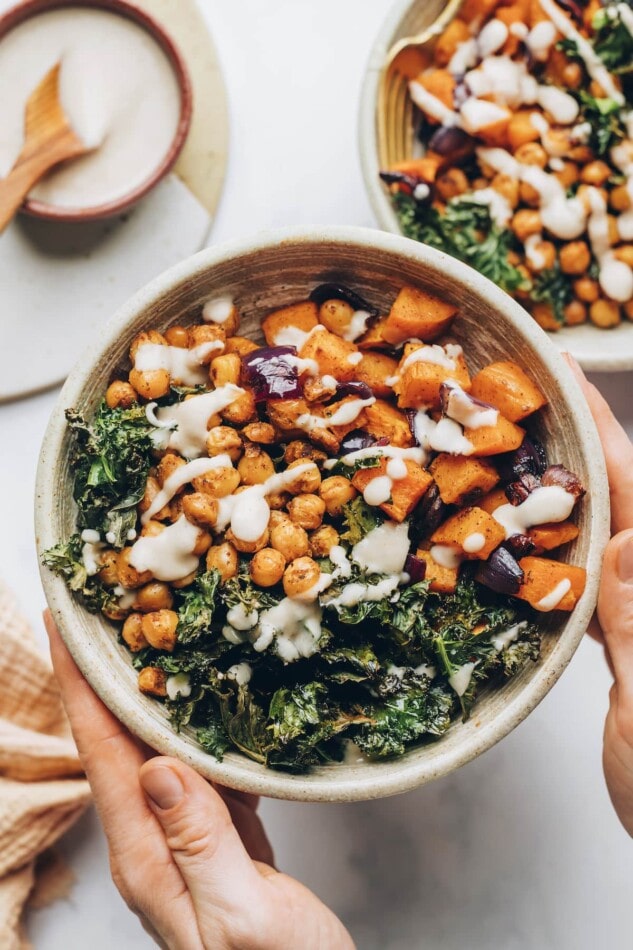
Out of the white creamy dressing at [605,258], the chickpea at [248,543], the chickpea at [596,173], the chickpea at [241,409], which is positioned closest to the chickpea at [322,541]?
A: the chickpea at [248,543]

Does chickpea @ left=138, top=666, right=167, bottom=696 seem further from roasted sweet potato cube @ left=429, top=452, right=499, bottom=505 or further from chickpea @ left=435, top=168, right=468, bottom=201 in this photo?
chickpea @ left=435, top=168, right=468, bottom=201

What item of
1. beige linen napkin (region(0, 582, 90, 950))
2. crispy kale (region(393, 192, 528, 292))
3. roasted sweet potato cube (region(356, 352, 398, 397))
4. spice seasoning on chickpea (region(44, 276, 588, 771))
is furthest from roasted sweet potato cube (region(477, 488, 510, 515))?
beige linen napkin (region(0, 582, 90, 950))

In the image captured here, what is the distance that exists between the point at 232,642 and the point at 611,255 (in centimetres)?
166

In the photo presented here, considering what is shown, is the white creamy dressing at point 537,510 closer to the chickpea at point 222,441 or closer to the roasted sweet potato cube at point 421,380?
the roasted sweet potato cube at point 421,380

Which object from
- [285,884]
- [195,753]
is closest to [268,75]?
[195,753]

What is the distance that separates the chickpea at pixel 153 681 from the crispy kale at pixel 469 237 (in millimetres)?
1423

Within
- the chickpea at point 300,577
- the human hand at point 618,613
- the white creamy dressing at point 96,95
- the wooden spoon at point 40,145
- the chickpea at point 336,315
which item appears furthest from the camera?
the white creamy dressing at point 96,95

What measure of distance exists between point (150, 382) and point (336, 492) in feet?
1.65

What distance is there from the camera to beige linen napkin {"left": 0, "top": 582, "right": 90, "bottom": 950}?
2.67 metres

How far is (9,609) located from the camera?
274cm

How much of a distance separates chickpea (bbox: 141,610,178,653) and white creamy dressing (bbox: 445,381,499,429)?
0.78 m

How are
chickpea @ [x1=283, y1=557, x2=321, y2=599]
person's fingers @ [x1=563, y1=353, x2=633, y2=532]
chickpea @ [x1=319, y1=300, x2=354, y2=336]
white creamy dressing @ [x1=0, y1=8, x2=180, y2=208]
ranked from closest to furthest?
chickpea @ [x1=283, y1=557, x2=321, y2=599] < chickpea @ [x1=319, y1=300, x2=354, y2=336] < person's fingers @ [x1=563, y1=353, x2=633, y2=532] < white creamy dressing @ [x1=0, y1=8, x2=180, y2=208]

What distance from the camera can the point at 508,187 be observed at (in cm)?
263

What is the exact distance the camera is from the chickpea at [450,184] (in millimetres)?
2672
